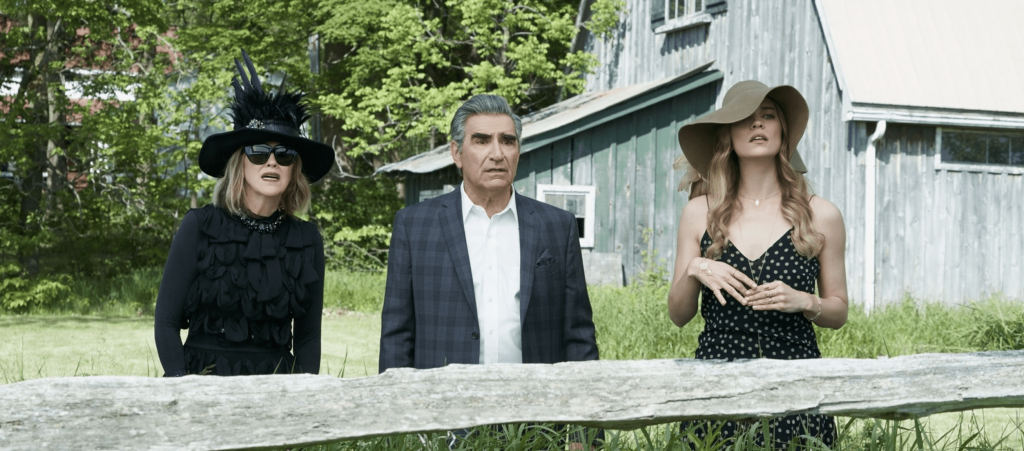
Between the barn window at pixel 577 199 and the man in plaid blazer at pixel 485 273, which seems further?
the barn window at pixel 577 199

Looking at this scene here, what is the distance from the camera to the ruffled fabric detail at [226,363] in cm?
333

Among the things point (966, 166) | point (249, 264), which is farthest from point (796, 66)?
point (249, 264)

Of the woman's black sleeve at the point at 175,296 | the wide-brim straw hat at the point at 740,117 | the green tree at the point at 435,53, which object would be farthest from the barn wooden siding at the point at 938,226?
the woman's black sleeve at the point at 175,296

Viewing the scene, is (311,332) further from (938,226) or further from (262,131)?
(938,226)

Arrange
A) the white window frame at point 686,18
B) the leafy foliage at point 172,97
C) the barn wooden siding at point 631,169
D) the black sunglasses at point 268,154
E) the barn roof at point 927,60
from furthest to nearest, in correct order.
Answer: the white window frame at point 686,18, the leafy foliage at point 172,97, the barn wooden siding at point 631,169, the barn roof at point 927,60, the black sunglasses at point 268,154

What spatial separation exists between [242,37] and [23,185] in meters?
4.63

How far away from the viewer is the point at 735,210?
3205 millimetres

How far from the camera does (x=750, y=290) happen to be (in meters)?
2.88

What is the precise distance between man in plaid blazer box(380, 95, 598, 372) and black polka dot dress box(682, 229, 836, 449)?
561mm

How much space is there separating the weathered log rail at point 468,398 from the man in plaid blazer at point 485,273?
33.3 inches

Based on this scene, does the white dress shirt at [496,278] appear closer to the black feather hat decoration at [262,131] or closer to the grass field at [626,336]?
the black feather hat decoration at [262,131]

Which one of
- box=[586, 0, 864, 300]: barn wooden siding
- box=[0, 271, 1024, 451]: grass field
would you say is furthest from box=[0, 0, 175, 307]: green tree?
box=[586, 0, 864, 300]: barn wooden siding

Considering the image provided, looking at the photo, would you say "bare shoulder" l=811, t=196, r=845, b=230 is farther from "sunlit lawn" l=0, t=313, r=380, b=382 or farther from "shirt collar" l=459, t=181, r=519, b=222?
"sunlit lawn" l=0, t=313, r=380, b=382

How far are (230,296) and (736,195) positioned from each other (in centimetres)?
178
